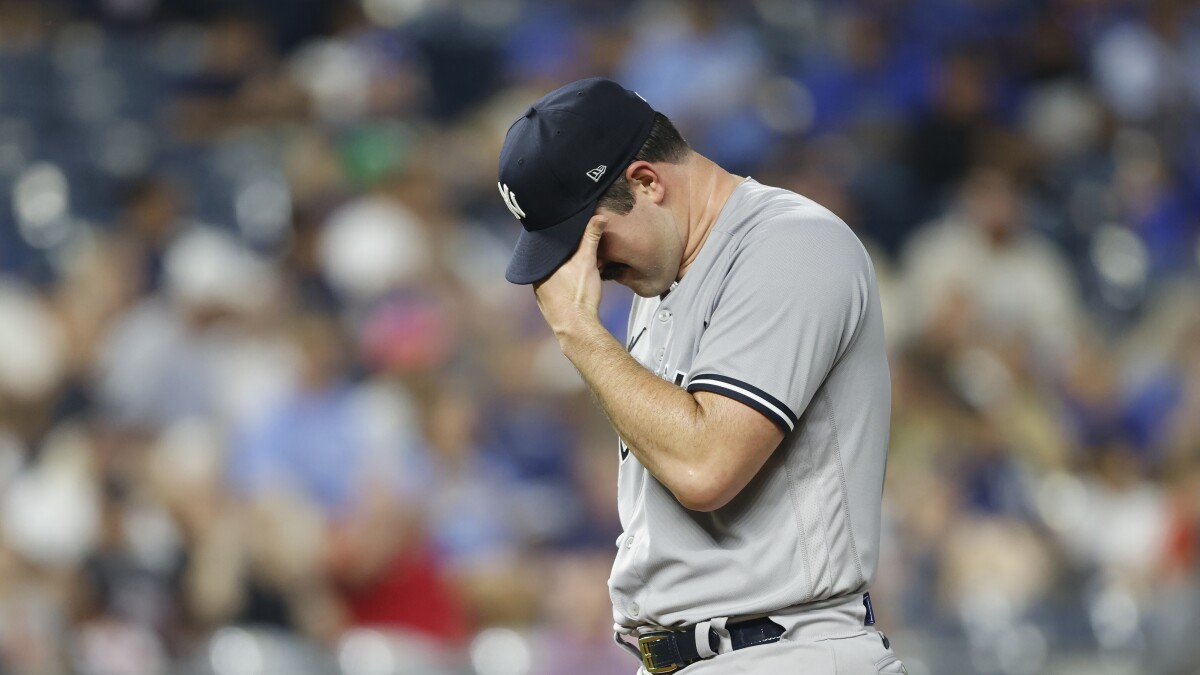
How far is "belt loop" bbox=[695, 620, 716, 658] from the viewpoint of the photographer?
2.34 metres

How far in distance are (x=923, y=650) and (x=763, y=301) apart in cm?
319

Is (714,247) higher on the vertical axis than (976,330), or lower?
lower

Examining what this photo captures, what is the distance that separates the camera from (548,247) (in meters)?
2.43

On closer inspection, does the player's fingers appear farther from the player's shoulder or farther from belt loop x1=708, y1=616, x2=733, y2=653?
belt loop x1=708, y1=616, x2=733, y2=653

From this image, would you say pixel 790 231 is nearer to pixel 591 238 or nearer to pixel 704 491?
pixel 591 238

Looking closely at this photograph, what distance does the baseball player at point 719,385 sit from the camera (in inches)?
88.2

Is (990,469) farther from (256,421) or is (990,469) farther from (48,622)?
(48,622)

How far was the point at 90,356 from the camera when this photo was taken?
623 centimetres

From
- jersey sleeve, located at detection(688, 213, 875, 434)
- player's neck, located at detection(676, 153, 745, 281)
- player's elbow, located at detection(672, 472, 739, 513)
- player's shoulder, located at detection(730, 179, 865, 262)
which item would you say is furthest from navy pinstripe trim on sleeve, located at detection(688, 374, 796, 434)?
player's neck, located at detection(676, 153, 745, 281)

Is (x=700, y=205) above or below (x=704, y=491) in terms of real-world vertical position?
above

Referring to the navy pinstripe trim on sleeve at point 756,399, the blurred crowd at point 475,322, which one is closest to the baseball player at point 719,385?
the navy pinstripe trim on sleeve at point 756,399

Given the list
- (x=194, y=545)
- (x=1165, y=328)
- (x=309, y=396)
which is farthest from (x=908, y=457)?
(x=194, y=545)

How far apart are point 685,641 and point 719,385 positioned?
43 centimetres

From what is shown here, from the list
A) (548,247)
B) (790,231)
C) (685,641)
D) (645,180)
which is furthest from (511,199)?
(685,641)
